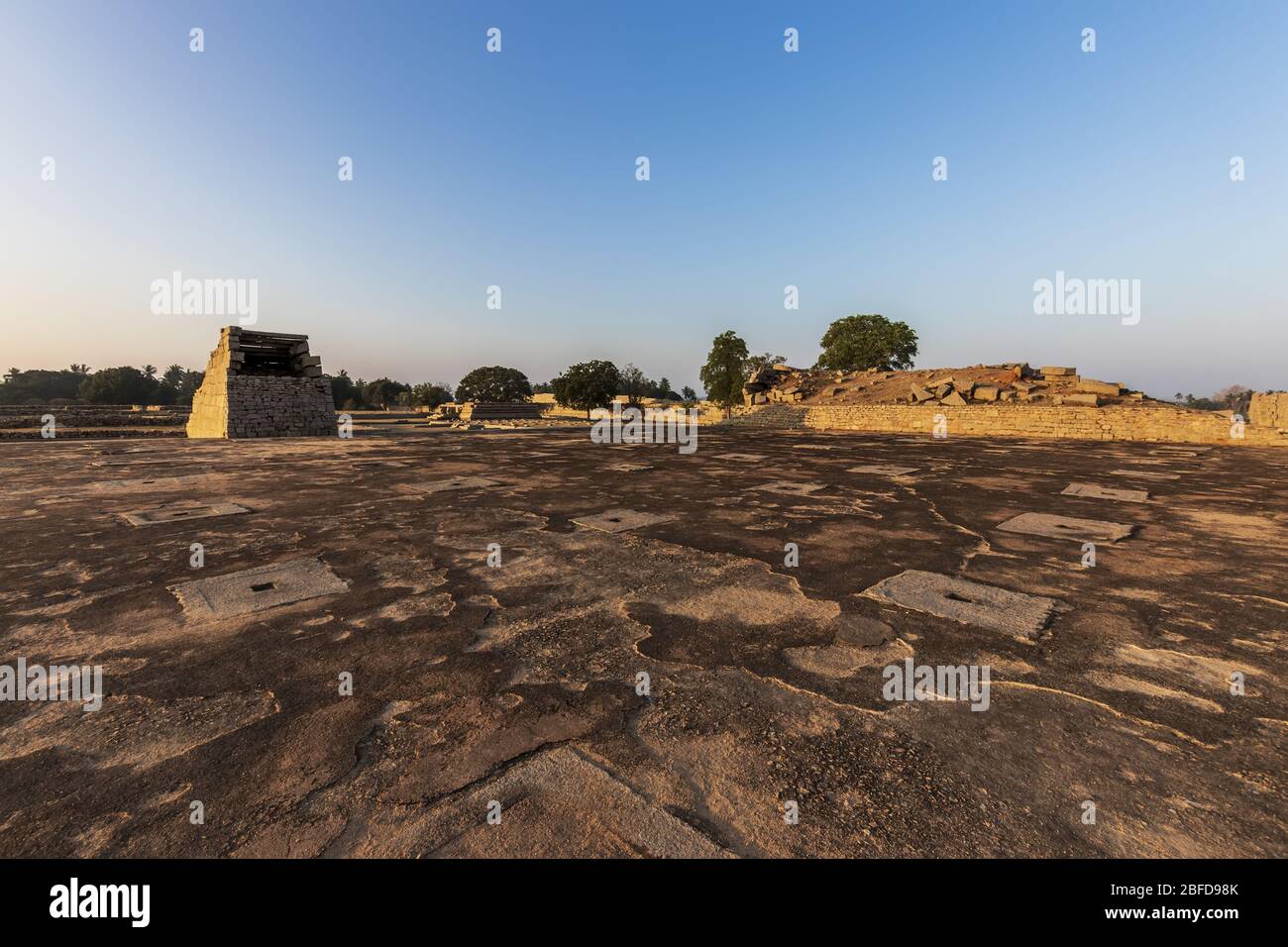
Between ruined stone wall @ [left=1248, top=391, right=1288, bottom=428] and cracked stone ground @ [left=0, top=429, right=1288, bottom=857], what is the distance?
12847mm

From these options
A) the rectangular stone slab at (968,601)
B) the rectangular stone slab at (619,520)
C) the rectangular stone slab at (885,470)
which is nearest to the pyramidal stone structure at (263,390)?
the rectangular stone slab at (619,520)

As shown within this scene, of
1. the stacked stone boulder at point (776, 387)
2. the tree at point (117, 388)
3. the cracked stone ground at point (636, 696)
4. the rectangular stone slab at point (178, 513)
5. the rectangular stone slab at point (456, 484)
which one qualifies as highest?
the tree at point (117, 388)

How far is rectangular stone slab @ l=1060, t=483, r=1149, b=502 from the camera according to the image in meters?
5.32

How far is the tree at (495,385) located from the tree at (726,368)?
2613 centimetres

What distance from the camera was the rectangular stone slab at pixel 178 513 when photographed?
4245 mm

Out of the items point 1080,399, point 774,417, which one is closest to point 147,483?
point 774,417

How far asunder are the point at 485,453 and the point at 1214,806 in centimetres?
1047

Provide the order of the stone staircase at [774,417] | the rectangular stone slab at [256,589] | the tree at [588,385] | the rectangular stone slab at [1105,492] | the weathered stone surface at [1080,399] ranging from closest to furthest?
1. the rectangular stone slab at [256,589]
2. the rectangular stone slab at [1105,492]
3. the weathered stone surface at [1080,399]
4. the stone staircase at [774,417]
5. the tree at [588,385]

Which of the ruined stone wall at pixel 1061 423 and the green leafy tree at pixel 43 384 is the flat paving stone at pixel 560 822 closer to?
the ruined stone wall at pixel 1061 423

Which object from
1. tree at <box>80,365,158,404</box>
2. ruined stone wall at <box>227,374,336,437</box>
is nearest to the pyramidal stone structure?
ruined stone wall at <box>227,374,336,437</box>

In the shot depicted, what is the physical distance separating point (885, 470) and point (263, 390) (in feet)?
56.8

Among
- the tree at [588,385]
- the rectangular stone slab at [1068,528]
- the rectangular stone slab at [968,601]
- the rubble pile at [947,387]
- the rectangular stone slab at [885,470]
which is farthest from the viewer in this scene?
the tree at [588,385]
